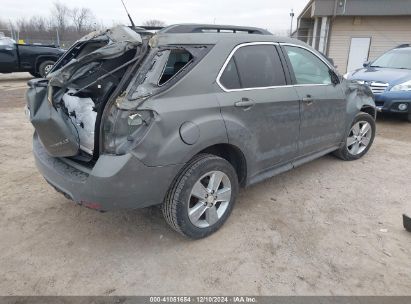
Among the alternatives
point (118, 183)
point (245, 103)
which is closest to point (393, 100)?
point (245, 103)

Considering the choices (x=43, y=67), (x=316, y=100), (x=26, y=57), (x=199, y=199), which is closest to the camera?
(x=199, y=199)

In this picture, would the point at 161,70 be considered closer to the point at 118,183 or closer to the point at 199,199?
the point at 118,183

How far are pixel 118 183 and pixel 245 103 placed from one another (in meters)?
1.34

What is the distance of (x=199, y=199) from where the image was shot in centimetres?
299

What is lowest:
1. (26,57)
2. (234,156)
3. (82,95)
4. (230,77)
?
(26,57)

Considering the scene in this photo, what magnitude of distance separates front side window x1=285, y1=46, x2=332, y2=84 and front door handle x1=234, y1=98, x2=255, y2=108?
0.88 meters

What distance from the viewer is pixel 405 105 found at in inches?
278

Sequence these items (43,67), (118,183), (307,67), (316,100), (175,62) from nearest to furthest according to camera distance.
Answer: (118,183)
(175,62)
(316,100)
(307,67)
(43,67)

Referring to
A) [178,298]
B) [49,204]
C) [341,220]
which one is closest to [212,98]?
[178,298]

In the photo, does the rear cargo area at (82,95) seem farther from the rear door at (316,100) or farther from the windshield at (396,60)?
the windshield at (396,60)

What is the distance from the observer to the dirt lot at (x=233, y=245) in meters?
2.56

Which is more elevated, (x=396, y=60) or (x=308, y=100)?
(x=308, y=100)

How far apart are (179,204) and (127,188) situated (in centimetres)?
48

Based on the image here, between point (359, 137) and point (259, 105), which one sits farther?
point (359, 137)
